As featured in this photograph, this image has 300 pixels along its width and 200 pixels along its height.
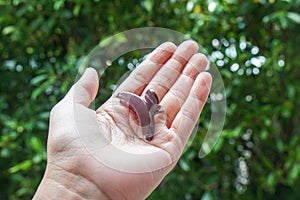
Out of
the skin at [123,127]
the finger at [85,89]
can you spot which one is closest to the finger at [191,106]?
the skin at [123,127]

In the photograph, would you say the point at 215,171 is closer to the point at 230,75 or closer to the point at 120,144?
the point at 230,75

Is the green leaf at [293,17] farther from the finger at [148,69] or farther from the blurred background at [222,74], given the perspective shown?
the finger at [148,69]

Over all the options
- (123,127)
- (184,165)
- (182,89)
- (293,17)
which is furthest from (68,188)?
(293,17)

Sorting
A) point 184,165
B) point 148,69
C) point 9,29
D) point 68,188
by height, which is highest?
point 148,69

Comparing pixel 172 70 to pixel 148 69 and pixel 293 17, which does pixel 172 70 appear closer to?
pixel 148 69

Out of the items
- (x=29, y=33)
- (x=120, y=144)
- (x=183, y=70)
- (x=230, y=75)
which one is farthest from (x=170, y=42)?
(x=29, y=33)
